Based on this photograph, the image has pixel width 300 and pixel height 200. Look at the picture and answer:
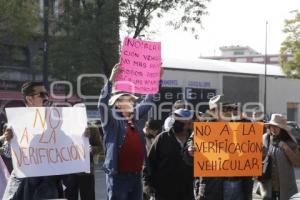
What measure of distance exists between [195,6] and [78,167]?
1885cm

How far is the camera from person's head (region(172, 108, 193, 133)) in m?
7.06

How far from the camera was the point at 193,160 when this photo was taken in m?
6.85

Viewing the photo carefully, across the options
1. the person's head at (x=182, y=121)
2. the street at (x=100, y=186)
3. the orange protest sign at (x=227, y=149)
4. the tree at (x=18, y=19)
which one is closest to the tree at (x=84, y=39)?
the tree at (x=18, y=19)

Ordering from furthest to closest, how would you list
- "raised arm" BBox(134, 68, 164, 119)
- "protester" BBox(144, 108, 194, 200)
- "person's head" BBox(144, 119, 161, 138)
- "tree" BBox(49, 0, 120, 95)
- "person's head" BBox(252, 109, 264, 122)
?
"tree" BBox(49, 0, 120, 95) → "person's head" BBox(252, 109, 264, 122) → "person's head" BBox(144, 119, 161, 138) → "raised arm" BBox(134, 68, 164, 119) → "protester" BBox(144, 108, 194, 200)

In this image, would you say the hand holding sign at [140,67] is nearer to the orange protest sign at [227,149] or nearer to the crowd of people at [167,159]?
the crowd of people at [167,159]

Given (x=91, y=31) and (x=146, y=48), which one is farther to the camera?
(x=91, y=31)

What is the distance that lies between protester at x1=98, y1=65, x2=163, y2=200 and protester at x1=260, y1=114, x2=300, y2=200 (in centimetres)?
165

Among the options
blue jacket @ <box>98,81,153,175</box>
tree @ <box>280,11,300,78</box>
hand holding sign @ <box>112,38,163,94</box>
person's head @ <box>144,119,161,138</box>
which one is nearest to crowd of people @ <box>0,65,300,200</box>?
blue jacket @ <box>98,81,153,175</box>

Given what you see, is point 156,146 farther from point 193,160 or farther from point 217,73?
point 217,73

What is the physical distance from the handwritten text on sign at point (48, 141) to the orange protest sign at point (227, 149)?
1.26m

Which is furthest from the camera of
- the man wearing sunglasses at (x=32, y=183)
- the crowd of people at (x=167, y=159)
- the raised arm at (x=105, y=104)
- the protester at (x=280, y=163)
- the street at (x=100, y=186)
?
the street at (x=100, y=186)

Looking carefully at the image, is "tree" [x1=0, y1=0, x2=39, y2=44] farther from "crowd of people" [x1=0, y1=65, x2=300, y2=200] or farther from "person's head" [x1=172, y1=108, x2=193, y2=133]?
"person's head" [x1=172, y1=108, x2=193, y2=133]

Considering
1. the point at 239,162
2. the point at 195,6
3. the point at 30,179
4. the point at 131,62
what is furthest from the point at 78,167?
the point at 195,6

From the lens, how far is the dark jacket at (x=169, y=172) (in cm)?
701
